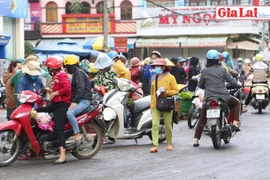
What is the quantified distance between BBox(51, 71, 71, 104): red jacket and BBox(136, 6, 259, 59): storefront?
36.2 meters

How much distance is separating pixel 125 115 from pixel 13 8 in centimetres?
1962

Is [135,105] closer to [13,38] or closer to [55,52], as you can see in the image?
[55,52]

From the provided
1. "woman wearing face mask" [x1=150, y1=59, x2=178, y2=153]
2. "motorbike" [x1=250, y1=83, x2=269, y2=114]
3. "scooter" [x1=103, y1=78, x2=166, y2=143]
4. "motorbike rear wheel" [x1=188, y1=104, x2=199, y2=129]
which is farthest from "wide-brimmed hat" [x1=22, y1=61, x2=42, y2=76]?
"motorbike" [x1=250, y1=83, x2=269, y2=114]

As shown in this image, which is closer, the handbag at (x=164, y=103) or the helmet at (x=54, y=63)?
the helmet at (x=54, y=63)

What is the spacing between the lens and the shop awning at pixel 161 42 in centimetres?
4672

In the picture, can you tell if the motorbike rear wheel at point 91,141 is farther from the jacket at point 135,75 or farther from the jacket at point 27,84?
the jacket at point 135,75

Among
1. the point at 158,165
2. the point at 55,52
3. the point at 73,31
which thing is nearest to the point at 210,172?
the point at 158,165

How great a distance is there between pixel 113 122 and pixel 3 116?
880cm

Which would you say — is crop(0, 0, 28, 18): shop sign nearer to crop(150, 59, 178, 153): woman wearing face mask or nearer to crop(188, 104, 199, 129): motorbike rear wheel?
crop(188, 104, 199, 129): motorbike rear wheel

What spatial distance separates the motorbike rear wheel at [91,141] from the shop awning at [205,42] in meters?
35.9

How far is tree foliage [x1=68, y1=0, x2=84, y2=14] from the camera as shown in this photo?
49869mm

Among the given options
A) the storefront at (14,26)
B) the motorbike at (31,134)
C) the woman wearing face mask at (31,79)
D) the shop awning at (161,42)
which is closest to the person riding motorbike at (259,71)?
the motorbike at (31,134)

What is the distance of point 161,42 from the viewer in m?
47.2

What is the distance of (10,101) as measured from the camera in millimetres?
11438
